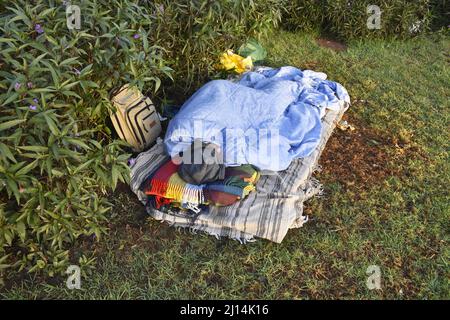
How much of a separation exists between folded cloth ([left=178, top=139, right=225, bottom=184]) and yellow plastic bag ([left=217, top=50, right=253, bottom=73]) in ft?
3.85

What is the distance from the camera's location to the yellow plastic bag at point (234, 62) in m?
3.98

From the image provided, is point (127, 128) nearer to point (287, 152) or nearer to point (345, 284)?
point (287, 152)

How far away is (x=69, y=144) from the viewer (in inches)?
98.0

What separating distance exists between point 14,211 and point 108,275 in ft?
2.03

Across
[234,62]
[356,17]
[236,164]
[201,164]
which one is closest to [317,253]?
[236,164]

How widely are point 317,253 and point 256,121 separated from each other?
3.37 ft

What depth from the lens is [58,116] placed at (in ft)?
7.86

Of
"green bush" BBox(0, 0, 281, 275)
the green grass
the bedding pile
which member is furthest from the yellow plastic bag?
the green grass

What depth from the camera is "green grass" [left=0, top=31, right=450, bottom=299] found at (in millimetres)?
2570

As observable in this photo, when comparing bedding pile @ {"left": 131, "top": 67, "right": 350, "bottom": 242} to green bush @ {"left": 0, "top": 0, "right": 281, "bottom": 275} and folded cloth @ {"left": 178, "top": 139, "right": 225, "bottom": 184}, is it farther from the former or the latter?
green bush @ {"left": 0, "top": 0, "right": 281, "bottom": 275}

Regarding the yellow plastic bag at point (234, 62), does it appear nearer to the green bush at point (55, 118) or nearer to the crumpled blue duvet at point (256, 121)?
the crumpled blue duvet at point (256, 121)

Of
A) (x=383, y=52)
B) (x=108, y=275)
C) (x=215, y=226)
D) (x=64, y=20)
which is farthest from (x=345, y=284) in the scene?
(x=383, y=52)

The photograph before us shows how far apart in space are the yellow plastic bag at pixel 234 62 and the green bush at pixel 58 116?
941 millimetres

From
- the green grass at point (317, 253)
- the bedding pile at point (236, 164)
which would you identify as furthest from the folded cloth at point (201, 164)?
A: the green grass at point (317, 253)
